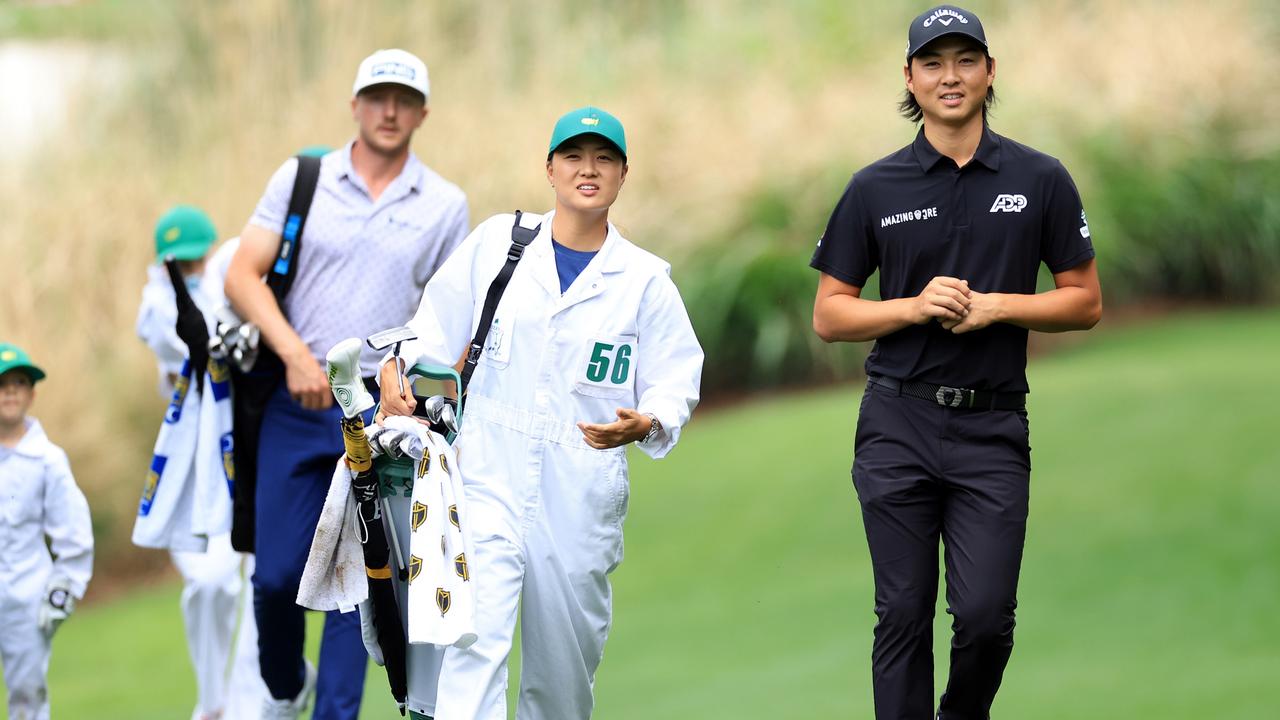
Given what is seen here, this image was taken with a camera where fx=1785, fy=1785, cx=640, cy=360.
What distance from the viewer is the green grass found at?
380 inches

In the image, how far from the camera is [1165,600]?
34.9 ft

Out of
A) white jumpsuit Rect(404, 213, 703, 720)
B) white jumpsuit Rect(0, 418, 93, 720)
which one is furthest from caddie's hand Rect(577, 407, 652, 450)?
white jumpsuit Rect(0, 418, 93, 720)

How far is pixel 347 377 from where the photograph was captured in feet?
18.2

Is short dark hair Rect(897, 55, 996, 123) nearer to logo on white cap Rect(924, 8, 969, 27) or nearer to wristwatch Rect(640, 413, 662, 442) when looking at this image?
logo on white cap Rect(924, 8, 969, 27)

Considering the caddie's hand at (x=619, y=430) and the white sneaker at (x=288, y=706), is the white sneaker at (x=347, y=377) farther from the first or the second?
the white sneaker at (x=288, y=706)

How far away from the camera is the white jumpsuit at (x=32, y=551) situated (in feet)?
23.5

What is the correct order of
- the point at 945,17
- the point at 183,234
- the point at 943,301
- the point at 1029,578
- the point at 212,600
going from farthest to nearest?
the point at 1029,578 < the point at 183,234 < the point at 212,600 < the point at 945,17 < the point at 943,301

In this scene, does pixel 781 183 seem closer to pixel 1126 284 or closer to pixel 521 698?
pixel 1126 284

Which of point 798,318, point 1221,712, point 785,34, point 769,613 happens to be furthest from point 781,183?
point 1221,712

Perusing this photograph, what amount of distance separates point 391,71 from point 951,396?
102 inches

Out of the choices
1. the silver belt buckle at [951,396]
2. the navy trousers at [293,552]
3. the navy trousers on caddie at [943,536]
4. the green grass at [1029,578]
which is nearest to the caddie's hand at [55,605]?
the navy trousers at [293,552]

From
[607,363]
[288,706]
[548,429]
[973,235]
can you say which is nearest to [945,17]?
[973,235]

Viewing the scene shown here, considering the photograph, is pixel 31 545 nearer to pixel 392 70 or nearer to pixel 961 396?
pixel 392 70

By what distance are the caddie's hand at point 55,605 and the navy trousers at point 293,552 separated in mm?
820
